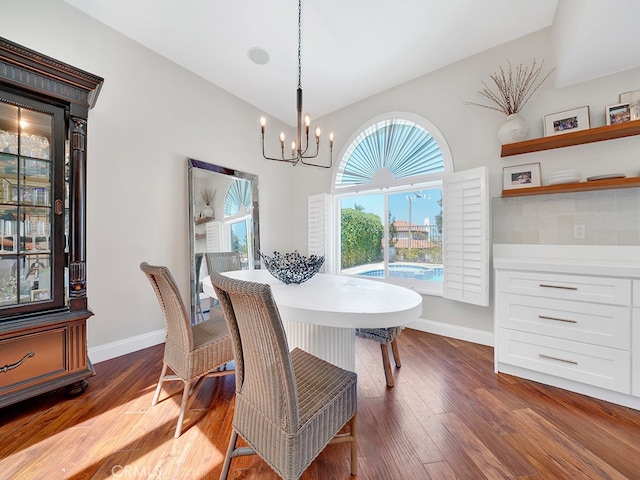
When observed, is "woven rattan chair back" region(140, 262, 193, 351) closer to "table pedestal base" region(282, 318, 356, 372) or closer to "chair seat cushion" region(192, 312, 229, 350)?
"chair seat cushion" region(192, 312, 229, 350)

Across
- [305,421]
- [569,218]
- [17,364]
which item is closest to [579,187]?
[569,218]

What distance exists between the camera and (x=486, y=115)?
259 cm

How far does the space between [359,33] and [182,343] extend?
291 cm

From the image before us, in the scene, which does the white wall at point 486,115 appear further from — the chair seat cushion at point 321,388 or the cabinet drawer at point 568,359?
the chair seat cushion at point 321,388

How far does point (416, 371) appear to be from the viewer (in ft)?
7.00

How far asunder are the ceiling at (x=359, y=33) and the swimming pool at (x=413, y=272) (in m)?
2.03

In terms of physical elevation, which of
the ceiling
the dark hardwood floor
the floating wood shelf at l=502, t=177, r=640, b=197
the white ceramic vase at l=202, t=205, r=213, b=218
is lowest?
the dark hardwood floor

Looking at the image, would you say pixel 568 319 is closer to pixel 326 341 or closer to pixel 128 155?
pixel 326 341

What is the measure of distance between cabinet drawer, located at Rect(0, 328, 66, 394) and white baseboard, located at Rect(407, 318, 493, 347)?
123 inches

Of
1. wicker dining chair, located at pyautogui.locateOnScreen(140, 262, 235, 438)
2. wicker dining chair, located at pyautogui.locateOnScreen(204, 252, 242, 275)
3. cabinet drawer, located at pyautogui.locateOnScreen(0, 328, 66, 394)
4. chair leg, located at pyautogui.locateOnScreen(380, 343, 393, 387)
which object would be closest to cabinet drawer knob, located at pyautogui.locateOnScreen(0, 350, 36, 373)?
cabinet drawer, located at pyautogui.locateOnScreen(0, 328, 66, 394)

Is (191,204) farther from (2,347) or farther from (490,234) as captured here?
(490,234)

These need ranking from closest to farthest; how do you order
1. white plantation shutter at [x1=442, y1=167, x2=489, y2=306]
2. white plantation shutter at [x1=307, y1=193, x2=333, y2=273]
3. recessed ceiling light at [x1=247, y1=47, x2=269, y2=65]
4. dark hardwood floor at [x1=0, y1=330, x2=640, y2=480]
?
dark hardwood floor at [x1=0, y1=330, x2=640, y2=480], white plantation shutter at [x1=442, y1=167, x2=489, y2=306], recessed ceiling light at [x1=247, y1=47, x2=269, y2=65], white plantation shutter at [x1=307, y1=193, x2=333, y2=273]

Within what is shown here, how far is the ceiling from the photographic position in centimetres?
190

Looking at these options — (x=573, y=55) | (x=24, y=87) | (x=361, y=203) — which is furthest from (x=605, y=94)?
(x=24, y=87)
